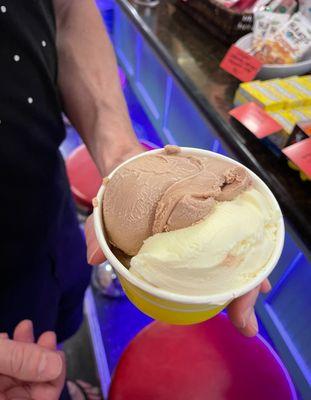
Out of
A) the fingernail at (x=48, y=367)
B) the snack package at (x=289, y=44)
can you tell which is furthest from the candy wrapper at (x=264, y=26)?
the fingernail at (x=48, y=367)

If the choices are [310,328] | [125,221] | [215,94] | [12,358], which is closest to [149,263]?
[125,221]

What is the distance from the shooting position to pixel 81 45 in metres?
1.30

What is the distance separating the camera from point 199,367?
4.04 feet

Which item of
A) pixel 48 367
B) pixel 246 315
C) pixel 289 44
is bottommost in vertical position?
pixel 48 367

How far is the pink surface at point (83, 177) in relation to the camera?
1.95 metres

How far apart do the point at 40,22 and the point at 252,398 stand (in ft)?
4.55

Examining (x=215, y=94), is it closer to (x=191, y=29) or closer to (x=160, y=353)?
(x=191, y=29)

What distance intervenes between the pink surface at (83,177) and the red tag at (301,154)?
3.16 feet

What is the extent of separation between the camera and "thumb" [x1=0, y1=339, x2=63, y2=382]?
2.58 ft

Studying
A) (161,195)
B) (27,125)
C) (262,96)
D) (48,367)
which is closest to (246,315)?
(161,195)

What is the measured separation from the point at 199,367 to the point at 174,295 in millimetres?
657

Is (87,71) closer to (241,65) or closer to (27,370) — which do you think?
(241,65)

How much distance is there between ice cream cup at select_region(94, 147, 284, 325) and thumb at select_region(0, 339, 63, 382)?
24cm

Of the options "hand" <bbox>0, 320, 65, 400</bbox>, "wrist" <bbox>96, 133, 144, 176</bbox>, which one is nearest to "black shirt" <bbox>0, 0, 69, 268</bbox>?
"wrist" <bbox>96, 133, 144, 176</bbox>
